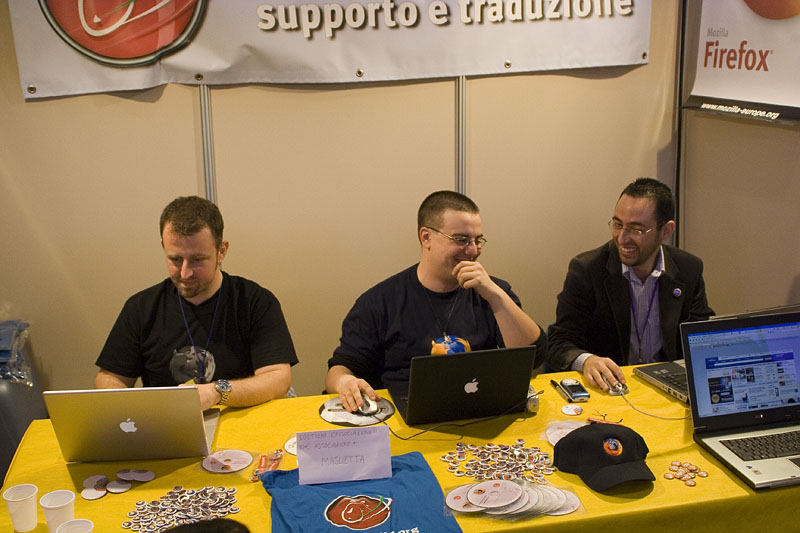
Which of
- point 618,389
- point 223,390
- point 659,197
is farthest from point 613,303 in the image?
point 223,390

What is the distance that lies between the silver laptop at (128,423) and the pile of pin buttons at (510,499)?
659 mm

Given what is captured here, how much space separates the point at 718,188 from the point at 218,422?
8.31ft

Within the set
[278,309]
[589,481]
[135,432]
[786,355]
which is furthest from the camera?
[278,309]

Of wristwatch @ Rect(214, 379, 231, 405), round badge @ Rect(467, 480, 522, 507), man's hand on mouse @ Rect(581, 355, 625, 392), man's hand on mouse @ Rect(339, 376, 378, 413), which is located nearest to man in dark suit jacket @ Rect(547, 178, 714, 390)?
man's hand on mouse @ Rect(581, 355, 625, 392)

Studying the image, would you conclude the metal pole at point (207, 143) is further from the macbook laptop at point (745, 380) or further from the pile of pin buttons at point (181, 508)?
the macbook laptop at point (745, 380)

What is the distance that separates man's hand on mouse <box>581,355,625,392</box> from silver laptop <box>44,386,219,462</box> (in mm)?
1174

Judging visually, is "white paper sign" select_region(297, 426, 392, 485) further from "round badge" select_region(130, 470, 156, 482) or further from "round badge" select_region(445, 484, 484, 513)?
"round badge" select_region(130, 470, 156, 482)

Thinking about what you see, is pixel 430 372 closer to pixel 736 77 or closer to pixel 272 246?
pixel 272 246

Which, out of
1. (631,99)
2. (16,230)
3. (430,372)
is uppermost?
(631,99)

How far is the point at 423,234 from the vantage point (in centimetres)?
244

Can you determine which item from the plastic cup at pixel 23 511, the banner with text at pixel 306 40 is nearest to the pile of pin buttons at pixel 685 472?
the plastic cup at pixel 23 511

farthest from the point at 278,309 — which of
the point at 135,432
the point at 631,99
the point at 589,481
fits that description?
the point at 631,99

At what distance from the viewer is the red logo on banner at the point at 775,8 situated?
271 cm

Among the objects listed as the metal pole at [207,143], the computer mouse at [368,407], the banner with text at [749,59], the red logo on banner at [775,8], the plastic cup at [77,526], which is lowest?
the plastic cup at [77,526]
